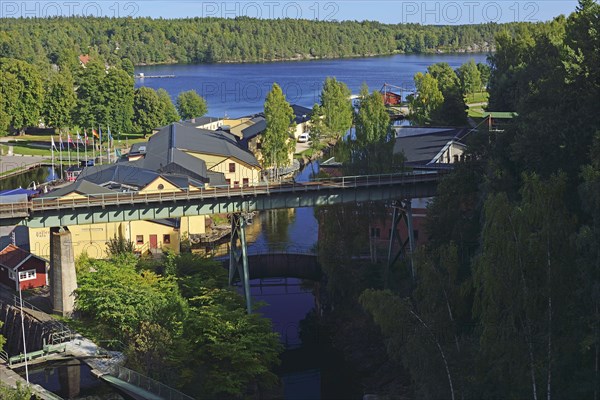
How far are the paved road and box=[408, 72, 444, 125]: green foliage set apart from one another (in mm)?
32670

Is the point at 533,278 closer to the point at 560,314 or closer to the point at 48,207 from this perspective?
the point at 560,314

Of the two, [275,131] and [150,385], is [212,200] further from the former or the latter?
[275,131]

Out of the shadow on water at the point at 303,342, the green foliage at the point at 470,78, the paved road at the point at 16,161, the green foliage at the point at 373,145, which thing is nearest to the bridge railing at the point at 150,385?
the shadow on water at the point at 303,342

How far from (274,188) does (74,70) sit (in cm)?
8867

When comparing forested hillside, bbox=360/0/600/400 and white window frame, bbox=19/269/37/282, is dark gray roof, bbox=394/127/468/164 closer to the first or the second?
white window frame, bbox=19/269/37/282

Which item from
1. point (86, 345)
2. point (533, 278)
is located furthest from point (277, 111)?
point (533, 278)

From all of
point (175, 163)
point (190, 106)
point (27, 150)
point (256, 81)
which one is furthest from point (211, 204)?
point (256, 81)

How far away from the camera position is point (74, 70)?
12000 centimetres

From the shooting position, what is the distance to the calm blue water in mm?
124000

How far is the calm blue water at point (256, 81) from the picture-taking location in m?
124

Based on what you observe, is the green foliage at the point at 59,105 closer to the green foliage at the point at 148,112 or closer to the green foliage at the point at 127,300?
the green foliage at the point at 148,112

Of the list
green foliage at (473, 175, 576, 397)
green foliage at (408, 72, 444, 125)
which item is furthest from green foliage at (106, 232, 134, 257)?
green foliage at (408, 72, 444, 125)

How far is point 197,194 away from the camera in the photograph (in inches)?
1448

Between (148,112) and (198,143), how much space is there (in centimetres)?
2748
